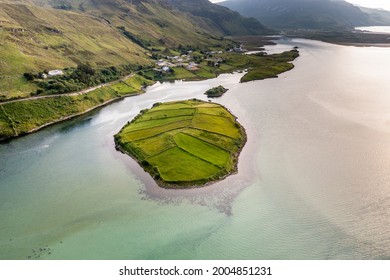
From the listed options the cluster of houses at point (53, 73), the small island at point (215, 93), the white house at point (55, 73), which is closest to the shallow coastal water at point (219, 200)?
the cluster of houses at point (53, 73)

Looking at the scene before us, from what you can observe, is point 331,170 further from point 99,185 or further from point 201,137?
point 99,185

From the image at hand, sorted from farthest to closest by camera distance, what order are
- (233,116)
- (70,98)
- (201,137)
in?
1. (70,98)
2. (233,116)
3. (201,137)

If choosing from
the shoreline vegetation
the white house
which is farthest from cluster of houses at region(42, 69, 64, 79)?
the shoreline vegetation

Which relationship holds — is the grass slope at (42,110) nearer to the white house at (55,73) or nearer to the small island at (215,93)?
the white house at (55,73)

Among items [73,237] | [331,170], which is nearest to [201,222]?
[73,237]

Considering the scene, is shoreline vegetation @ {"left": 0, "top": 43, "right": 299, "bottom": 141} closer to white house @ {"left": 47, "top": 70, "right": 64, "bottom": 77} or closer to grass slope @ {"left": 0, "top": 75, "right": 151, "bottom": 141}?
grass slope @ {"left": 0, "top": 75, "right": 151, "bottom": 141}
